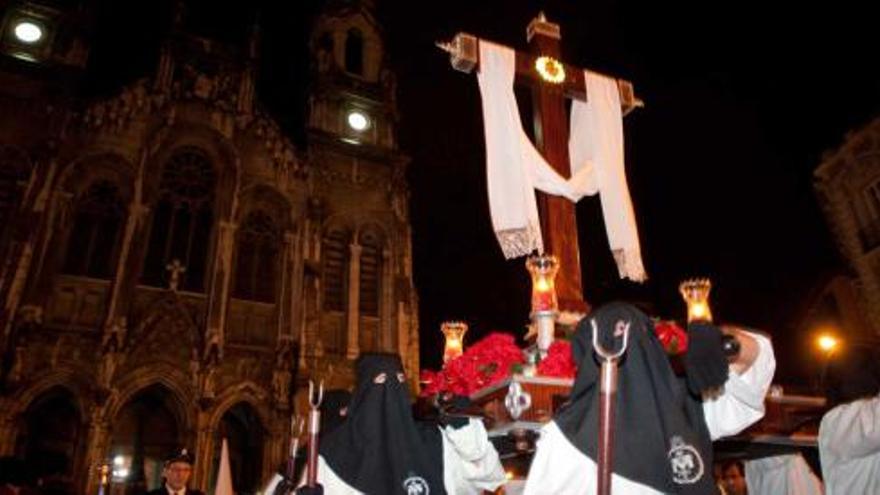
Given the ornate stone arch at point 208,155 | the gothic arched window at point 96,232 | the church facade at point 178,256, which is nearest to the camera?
the church facade at point 178,256

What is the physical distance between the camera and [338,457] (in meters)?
4.25

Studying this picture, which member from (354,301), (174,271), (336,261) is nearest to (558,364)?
(174,271)

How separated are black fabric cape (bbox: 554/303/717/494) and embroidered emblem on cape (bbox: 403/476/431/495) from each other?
4.95 feet

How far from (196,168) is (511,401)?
60.3 ft

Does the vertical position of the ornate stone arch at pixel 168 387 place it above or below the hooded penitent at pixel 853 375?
above

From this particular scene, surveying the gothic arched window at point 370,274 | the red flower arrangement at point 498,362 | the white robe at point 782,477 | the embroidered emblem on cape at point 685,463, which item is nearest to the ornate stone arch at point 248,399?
the gothic arched window at point 370,274

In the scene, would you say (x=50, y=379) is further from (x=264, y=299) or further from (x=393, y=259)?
(x=393, y=259)

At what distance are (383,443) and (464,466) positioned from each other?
0.63 meters

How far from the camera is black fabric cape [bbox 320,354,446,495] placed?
4.08 meters

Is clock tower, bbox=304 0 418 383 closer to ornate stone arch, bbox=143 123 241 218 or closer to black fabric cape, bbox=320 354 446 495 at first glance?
ornate stone arch, bbox=143 123 241 218

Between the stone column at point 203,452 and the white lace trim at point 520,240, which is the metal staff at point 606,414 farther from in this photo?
the stone column at point 203,452

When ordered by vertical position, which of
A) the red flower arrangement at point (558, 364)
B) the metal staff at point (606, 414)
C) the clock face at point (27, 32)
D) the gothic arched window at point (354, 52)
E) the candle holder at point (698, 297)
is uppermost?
the gothic arched window at point (354, 52)

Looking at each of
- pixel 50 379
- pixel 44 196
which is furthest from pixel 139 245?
pixel 50 379

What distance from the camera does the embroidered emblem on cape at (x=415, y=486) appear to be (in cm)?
405
